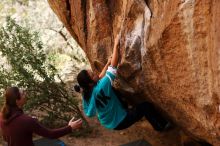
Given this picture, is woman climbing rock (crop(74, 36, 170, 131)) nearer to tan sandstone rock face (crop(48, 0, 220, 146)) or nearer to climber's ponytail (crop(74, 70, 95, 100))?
climber's ponytail (crop(74, 70, 95, 100))

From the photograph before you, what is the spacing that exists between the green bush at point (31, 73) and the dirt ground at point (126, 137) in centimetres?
57

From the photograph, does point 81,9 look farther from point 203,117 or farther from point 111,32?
point 203,117

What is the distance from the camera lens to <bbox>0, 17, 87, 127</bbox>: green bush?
27.0ft

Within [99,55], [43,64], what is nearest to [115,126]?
[99,55]

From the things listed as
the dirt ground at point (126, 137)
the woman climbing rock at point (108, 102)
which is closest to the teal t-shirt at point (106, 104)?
the woman climbing rock at point (108, 102)

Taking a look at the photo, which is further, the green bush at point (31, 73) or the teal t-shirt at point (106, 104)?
the green bush at point (31, 73)

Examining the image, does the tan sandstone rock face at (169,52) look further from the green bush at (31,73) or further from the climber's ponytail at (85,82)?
the green bush at (31,73)

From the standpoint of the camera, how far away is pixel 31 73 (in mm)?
8344

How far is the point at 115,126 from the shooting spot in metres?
6.12

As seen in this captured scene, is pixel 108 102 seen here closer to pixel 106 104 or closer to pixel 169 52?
pixel 106 104

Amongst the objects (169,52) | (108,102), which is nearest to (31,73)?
(108,102)

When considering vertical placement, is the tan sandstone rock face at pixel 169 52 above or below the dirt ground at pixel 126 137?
above

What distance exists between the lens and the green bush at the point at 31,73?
8234mm

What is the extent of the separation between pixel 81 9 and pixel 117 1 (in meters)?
1.07
